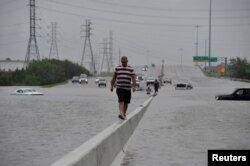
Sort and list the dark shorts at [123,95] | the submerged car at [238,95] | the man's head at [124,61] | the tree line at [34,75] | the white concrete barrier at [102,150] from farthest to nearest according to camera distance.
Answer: the tree line at [34,75] → the submerged car at [238,95] → the dark shorts at [123,95] → the man's head at [124,61] → the white concrete barrier at [102,150]

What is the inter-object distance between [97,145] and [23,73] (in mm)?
120567

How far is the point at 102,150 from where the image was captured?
10.9 meters

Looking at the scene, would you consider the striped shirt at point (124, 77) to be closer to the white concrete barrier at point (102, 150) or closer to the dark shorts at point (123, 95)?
the dark shorts at point (123, 95)

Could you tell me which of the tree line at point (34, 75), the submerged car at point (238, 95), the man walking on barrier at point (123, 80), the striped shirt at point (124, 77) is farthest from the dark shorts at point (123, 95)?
the tree line at point (34, 75)

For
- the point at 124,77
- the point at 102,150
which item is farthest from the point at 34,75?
the point at 102,150

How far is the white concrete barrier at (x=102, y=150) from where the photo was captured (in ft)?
27.4

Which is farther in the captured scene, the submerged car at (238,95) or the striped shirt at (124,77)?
the submerged car at (238,95)

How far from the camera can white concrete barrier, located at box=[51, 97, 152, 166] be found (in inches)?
329

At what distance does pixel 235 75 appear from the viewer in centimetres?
17100

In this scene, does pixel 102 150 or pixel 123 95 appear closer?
pixel 102 150

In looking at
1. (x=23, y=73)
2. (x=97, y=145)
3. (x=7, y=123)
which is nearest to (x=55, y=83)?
(x=23, y=73)

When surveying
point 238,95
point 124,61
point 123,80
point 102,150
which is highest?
point 124,61

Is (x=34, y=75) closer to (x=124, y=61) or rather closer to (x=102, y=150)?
(x=124, y=61)

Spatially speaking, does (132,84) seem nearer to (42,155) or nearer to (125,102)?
(125,102)
